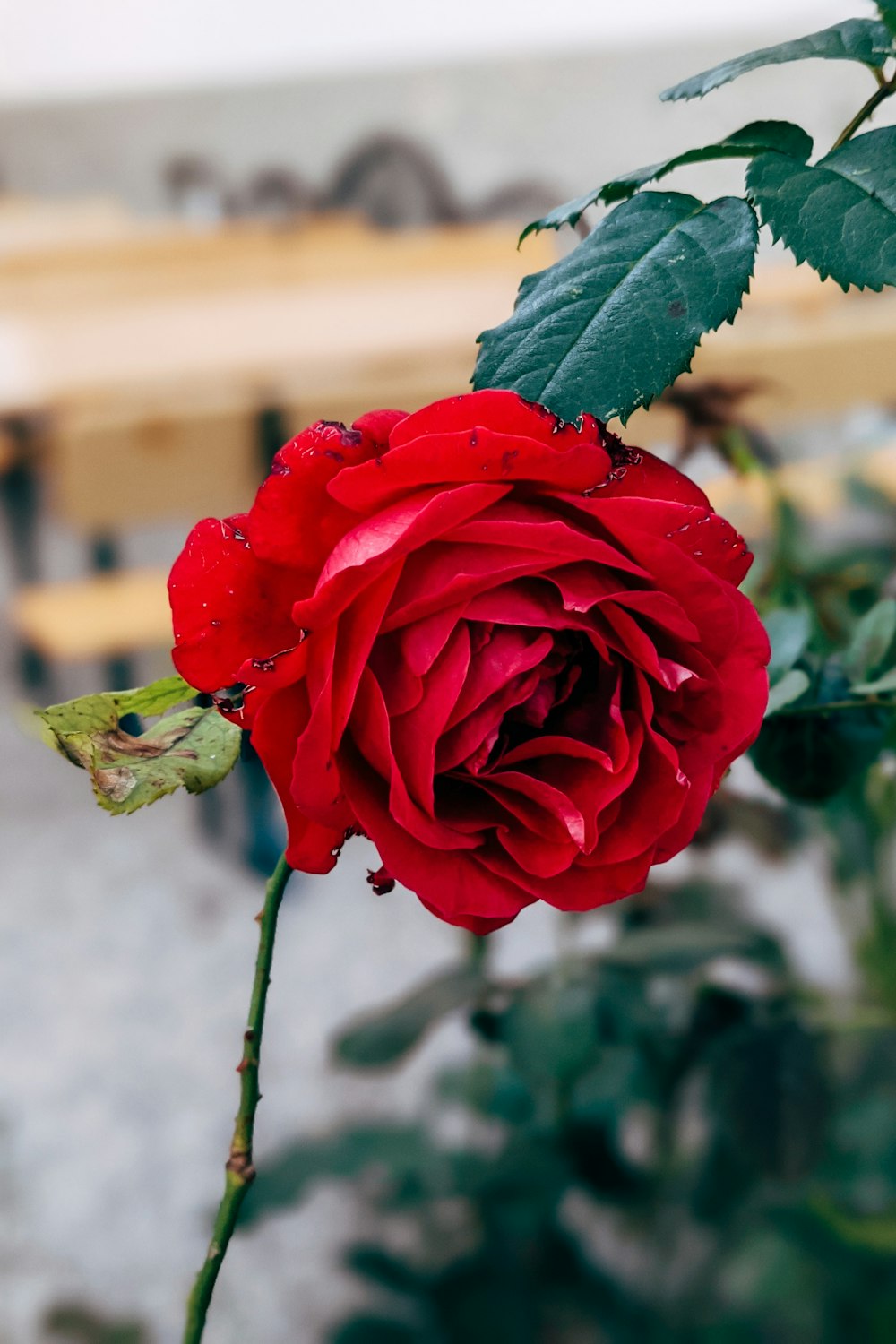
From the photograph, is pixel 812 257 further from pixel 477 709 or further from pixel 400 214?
pixel 400 214

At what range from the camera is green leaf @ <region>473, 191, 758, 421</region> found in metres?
0.16

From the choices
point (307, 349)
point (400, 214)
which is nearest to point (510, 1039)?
point (307, 349)

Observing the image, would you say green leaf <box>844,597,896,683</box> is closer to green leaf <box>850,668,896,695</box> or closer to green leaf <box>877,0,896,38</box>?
green leaf <box>850,668,896,695</box>

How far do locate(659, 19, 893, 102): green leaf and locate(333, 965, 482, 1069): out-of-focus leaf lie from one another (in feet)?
1.34

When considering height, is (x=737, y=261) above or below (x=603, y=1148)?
above

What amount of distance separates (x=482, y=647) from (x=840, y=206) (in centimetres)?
9

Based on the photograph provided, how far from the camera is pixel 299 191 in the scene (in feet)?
7.11

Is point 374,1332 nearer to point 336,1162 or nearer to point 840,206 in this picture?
point 336,1162

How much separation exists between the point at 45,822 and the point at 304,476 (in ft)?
4.44

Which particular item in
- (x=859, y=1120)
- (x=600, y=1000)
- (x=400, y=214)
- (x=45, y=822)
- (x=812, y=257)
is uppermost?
(x=812, y=257)

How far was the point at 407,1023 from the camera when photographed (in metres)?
0.54

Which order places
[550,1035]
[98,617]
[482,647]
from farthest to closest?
[98,617]
[550,1035]
[482,647]

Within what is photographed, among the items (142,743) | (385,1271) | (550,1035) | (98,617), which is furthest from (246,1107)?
(98,617)

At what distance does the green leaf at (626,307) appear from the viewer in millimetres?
161
